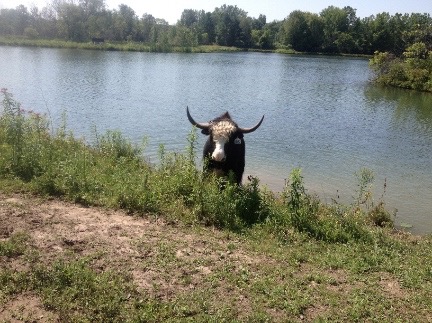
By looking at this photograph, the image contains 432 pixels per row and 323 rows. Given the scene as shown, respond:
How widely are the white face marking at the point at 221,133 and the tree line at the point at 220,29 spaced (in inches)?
2438

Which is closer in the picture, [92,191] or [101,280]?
[101,280]

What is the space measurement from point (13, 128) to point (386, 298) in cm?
745

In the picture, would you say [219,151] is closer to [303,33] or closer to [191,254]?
[191,254]

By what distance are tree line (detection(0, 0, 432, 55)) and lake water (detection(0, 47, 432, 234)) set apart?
4029 cm

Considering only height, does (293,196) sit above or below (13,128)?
below

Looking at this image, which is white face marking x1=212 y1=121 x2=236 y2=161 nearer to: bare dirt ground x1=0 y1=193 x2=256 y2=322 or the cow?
the cow

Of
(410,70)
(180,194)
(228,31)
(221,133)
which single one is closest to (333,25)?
(228,31)

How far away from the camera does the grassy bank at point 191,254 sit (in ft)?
15.0

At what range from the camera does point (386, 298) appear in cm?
505

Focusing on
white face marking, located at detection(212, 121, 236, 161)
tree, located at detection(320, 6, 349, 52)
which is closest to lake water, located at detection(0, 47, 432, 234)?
white face marking, located at detection(212, 121, 236, 161)

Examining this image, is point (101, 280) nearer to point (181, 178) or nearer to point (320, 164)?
point (181, 178)

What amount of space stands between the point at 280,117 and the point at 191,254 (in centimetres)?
1636

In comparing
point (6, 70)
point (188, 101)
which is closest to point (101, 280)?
point (188, 101)

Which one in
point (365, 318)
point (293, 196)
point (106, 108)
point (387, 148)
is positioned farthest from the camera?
point (106, 108)
